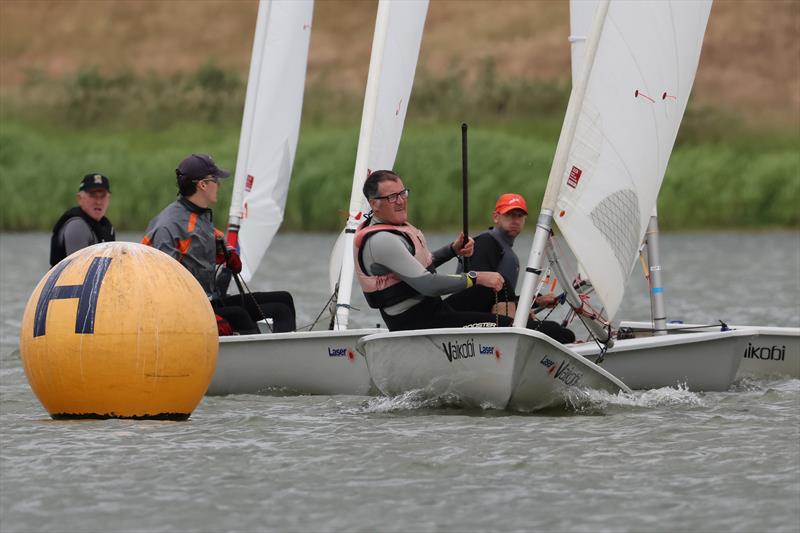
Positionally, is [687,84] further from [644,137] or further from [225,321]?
[225,321]

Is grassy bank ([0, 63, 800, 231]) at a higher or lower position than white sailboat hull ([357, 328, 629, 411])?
higher

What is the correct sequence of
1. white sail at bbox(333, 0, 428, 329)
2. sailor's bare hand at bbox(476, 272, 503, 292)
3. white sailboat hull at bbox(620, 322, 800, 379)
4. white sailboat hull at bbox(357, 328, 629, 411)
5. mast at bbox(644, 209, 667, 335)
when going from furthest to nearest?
1. white sail at bbox(333, 0, 428, 329)
2. white sailboat hull at bbox(620, 322, 800, 379)
3. mast at bbox(644, 209, 667, 335)
4. sailor's bare hand at bbox(476, 272, 503, 292)
5. white sailboat hull at bbox(357, 328, 629, 411)

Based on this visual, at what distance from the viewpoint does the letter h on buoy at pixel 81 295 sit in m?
9.19

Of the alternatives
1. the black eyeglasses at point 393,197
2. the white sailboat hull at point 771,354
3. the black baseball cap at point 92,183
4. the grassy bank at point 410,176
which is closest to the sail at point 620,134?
the black eyeglasses at point 393,197

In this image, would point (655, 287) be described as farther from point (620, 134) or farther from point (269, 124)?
point (269, 124)

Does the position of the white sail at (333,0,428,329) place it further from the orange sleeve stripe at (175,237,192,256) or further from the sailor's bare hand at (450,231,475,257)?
the sailor's bare hand at (450,231,475,257)

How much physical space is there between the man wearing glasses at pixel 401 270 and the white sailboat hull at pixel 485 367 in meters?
0.27

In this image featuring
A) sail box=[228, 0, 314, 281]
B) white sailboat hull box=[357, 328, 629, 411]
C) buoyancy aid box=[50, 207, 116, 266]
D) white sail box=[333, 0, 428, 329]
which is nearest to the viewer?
white sailboat hull box=[357, 328, 629, 411]

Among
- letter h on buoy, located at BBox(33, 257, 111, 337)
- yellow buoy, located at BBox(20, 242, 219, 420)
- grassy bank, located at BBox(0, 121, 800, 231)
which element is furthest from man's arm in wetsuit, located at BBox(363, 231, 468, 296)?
grassy bank, located at BBox(0, 121, 800, 231)

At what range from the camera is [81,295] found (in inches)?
364

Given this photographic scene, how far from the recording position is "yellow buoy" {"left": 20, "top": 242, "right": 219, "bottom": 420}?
9203mm

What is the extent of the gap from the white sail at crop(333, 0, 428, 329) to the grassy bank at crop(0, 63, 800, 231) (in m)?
40.0

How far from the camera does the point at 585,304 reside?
10.7 metres

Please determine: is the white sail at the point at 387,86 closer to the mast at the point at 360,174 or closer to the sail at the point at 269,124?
the mast at the point at 360,174
